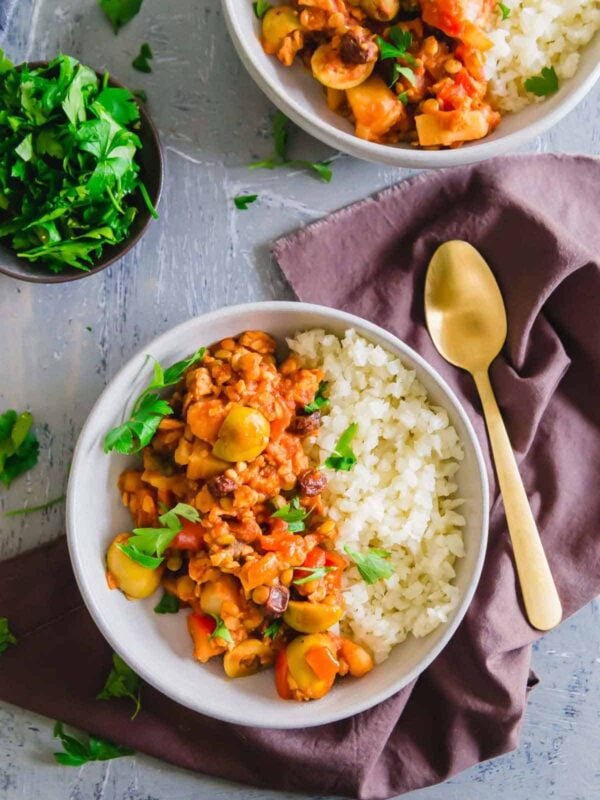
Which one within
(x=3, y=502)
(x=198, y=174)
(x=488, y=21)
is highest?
(x=488, y=21)

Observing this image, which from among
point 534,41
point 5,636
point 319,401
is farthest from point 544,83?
point 5,636

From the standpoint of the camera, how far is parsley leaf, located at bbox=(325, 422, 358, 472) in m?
2.62

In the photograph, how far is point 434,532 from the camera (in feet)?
8.88

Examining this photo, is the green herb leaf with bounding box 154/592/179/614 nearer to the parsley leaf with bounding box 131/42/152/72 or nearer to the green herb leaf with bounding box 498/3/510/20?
the parsley leaf with bounding box 131/42/152/72

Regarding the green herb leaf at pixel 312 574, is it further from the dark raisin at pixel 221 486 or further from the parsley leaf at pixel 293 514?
the dark raisin at pixel 221 486

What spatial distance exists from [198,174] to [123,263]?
A: 370mm

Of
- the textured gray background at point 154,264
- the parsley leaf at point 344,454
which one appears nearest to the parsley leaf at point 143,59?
the textured gray background at point 154,264

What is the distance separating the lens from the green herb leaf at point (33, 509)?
9.64 feet

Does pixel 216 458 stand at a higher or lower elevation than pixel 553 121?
lower

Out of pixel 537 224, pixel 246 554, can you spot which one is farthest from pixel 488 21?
pixel 246 554

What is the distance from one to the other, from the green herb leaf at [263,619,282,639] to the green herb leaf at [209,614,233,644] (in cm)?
10

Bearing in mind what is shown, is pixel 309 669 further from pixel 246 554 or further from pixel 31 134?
pixel 31 134

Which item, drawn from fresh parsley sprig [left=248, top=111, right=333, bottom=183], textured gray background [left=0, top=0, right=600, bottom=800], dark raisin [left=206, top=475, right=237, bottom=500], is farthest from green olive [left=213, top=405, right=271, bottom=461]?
fresh parsley sprig [left=248, top=111, right=333, bottom=183]

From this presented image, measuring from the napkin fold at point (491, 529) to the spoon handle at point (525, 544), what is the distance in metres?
0.04
